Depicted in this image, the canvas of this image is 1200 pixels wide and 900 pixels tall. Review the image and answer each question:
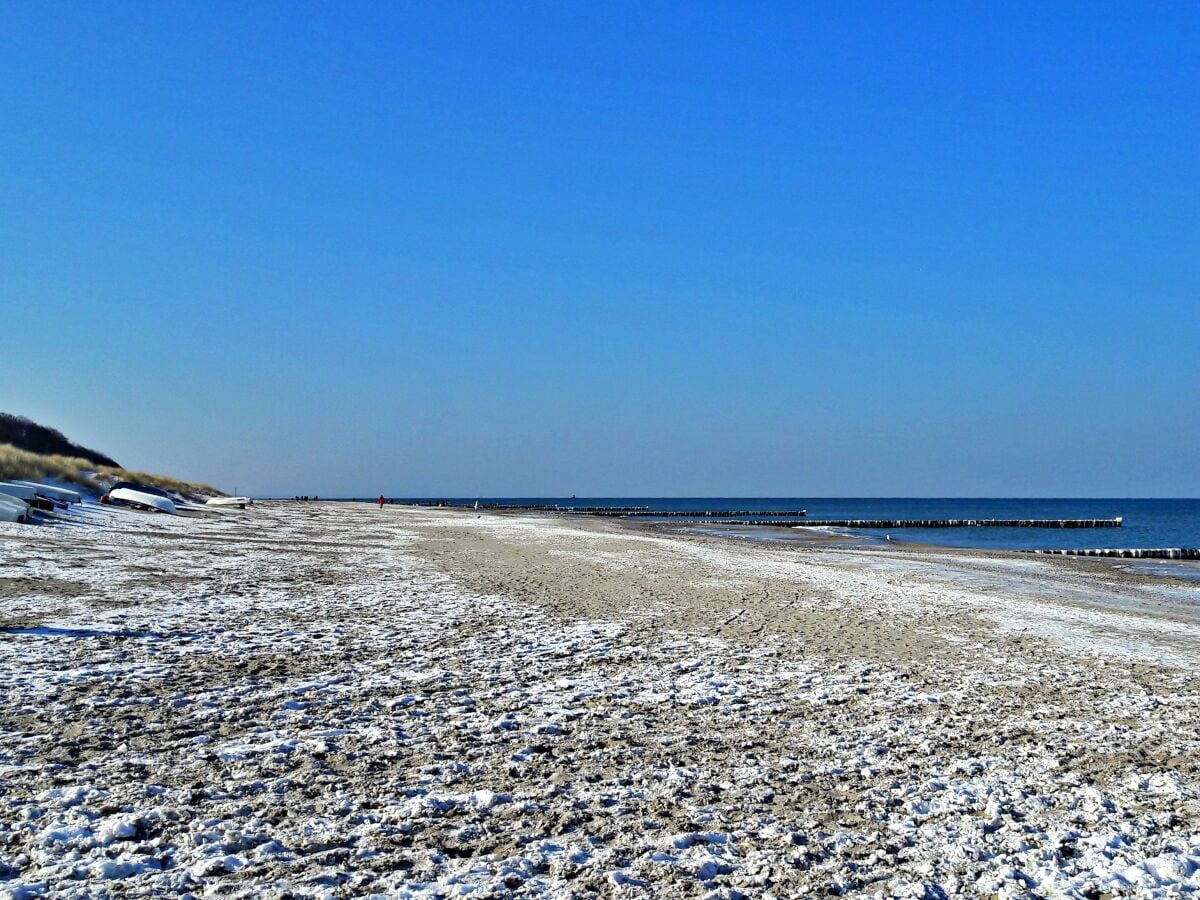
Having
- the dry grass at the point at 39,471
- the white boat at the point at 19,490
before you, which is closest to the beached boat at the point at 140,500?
the dry grass at the point at 39,471

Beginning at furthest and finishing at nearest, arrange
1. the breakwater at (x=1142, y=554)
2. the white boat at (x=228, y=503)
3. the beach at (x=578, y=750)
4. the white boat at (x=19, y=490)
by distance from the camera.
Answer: the white boat at (x=228, y=503) → the breakwater at (x=1142, y=554) → the white boat at (x=19, y=490) → the beach at (x=578, y=750)

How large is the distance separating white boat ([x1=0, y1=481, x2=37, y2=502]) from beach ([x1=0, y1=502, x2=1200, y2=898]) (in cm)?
1469

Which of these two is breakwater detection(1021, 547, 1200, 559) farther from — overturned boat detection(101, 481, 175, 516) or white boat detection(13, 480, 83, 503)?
white boat detection(13, 480, 83, 503)

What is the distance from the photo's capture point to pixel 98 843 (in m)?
3.97

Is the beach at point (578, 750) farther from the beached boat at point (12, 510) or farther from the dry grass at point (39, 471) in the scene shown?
the dry grass at point (39, 471)

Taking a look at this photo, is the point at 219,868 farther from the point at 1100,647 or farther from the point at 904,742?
the point at 1100,647

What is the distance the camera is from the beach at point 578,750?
3945 millimetres

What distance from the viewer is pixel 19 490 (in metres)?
25.3

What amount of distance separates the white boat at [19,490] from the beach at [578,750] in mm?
14686

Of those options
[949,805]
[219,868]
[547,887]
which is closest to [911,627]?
[949,805]

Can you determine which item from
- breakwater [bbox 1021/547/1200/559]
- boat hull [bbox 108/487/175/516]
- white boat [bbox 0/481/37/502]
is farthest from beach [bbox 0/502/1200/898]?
breakwater [bbox 1021/547/1200/559]

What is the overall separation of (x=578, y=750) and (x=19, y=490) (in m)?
26.8

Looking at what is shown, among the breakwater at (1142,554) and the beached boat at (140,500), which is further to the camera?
the breakwater at (1142,554)

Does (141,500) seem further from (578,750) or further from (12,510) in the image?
(578,750)
